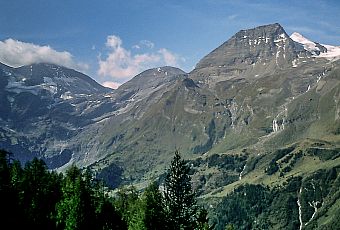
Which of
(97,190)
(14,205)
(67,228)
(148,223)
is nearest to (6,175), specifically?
(14,205)

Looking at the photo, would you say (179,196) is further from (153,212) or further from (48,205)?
(48,205)

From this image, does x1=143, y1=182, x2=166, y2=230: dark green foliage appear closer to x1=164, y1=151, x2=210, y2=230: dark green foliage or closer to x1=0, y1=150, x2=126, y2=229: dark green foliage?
x1=164, y1=151, x2=210, y2=230: dark green foliage

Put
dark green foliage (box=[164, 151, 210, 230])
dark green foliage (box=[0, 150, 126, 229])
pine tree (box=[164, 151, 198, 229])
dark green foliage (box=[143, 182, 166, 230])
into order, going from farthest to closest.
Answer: pine tree (box=[164, 151, 198, 229]) < dark green foliage (box=[164, 151, 210, 230]) < dark green foliage (box=[143, 182, 166, 230]) < dark green foliage (box=[0, 150, 126, 229])

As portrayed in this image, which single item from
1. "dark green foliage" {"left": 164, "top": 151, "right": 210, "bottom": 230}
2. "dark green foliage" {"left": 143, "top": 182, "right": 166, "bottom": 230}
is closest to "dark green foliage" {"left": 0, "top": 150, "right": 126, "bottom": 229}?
"dark green foliage" {"left": 143, "top": 182, "right": 166, "bottom": 230}

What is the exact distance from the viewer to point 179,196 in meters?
69.5

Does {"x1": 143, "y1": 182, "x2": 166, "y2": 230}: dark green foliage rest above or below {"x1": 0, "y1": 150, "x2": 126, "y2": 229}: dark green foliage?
below

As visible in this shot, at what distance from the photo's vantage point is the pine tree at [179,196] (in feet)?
223

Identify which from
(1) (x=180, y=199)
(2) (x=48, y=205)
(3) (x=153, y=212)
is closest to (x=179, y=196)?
(1) (x=180, y=199)

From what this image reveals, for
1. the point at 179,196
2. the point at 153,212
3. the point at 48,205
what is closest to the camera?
the point at 153,212

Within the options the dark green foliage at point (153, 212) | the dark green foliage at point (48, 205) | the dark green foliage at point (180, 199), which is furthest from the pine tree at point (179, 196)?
the dark green foliage at point (48, 205)

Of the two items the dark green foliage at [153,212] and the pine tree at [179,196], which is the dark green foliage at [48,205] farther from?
the pine tree at [179,196]

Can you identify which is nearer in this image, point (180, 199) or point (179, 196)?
point (180, 199)

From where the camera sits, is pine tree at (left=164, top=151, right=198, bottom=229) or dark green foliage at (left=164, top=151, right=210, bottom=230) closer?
dark green foliage at (left=164, top=151, right=210, bottom=230)

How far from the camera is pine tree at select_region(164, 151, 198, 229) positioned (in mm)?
67875
